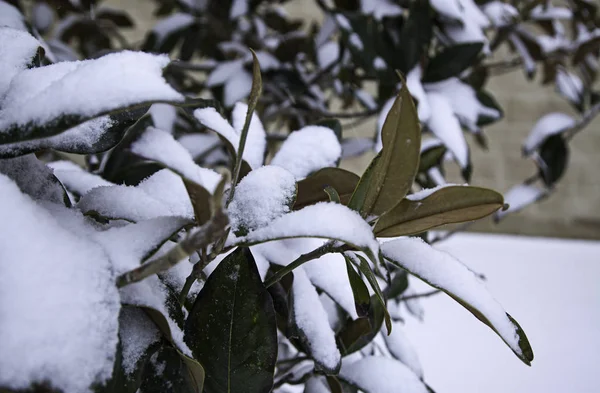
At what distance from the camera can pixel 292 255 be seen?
1.02 ft

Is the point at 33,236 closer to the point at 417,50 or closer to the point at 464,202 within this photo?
→ the point at 464,202

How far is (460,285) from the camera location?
24 centimetres

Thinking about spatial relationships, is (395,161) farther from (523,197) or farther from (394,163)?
(523,197)

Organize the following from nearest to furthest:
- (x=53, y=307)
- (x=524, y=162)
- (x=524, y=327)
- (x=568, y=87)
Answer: (x=53, y=307)
(x=568, y=87)
(x=524, y=327)
(x=524, y=162)

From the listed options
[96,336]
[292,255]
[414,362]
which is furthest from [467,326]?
[96,336]

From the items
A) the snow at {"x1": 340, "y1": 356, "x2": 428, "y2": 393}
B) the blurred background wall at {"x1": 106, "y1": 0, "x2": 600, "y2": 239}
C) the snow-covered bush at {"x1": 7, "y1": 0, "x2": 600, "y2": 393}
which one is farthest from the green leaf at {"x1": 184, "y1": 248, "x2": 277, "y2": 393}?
the blurred background wall at {"x1": 106, "y1": 0, "x2": 600, "y2": 239}

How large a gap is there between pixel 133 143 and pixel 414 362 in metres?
0.35

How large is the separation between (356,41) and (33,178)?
0.45 metres

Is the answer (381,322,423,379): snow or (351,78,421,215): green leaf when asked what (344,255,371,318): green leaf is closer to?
(351,78,421,215): green leaf

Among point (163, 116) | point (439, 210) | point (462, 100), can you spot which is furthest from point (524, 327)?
point (439, 210)

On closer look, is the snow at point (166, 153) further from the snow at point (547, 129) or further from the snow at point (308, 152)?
the snow at point (547, 129)

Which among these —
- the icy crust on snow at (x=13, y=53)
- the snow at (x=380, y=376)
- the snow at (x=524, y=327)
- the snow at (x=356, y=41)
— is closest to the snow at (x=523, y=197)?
the snow at (x=524, y=327)

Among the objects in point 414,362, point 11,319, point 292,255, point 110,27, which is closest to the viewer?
point 11,319

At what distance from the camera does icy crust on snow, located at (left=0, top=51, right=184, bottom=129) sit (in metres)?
0.20
